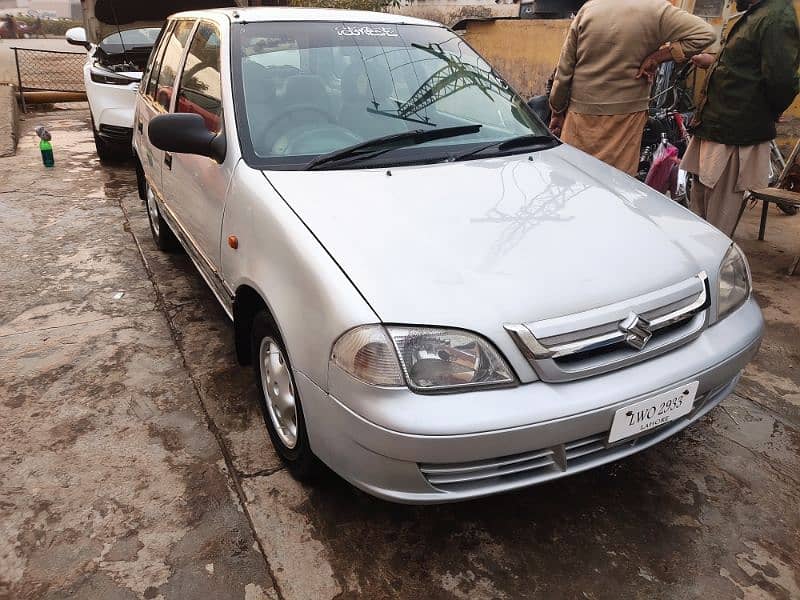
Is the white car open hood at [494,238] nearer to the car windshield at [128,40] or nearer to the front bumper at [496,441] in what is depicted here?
the front bumper at [496,441]

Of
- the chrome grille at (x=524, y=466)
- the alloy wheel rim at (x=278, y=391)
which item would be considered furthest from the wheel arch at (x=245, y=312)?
the chrome grille at (x=524, y=466)

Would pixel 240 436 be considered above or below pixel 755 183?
below

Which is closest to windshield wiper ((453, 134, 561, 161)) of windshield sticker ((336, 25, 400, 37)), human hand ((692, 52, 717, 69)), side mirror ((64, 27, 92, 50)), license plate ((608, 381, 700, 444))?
windshield sticker ((336, 25, 400, 37))

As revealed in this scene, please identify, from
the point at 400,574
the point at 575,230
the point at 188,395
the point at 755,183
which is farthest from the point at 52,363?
the point at 755,183

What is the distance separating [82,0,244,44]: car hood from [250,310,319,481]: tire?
6.62 meters

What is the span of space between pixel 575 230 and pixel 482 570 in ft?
3.76

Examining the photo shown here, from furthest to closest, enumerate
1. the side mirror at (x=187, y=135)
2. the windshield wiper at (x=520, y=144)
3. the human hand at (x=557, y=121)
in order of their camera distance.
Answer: the human hand at (x=557, y=121) < the windshield wiper at (x=520, y=144) < the side mirror at (x=187, y=135)

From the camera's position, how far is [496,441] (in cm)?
164

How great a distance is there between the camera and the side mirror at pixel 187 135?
2.46 meters

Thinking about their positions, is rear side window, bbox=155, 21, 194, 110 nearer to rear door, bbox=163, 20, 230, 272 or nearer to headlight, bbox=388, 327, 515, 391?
rear door, bbox=163, 20, 230, 272

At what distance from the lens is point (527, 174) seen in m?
2.48

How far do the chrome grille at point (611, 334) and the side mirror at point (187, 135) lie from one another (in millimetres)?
1479

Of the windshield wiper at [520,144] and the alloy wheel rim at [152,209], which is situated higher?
the windshield wiper at [520,144]

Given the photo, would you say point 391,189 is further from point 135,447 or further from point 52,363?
point 52,363
